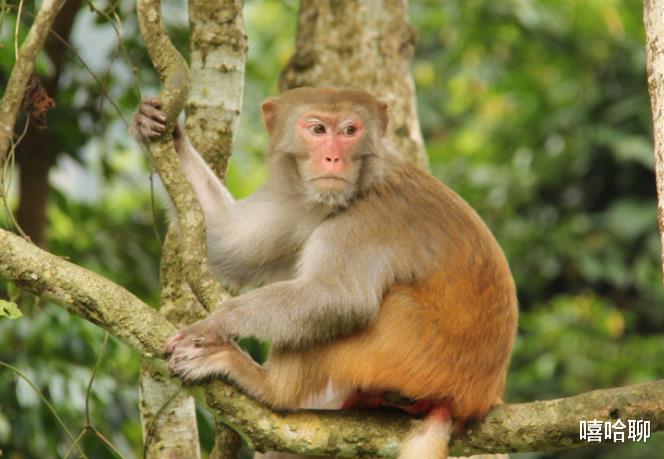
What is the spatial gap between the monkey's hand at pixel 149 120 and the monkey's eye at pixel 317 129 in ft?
2.00

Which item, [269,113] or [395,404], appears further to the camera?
[269,113]

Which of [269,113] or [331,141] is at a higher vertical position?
[269,113]

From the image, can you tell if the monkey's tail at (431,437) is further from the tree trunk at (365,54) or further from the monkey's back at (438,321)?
the tree trunk at (365,54)

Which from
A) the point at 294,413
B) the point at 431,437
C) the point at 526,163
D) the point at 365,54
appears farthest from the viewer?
the point at 526,163

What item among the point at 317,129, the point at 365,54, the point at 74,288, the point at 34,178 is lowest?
the point at 74,288

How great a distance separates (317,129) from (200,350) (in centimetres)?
122

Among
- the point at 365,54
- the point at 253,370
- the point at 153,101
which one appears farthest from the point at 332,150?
the point at 365,54

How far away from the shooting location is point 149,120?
4.77 meters

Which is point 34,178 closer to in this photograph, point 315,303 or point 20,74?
point 20,74

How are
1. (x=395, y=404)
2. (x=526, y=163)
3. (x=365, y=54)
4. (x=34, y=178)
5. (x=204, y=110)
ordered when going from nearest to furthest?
(x=395, y=404)
(x=204, y=110)
(x=365, y=54)
(x=34, y=178)
(x=526, y=163)

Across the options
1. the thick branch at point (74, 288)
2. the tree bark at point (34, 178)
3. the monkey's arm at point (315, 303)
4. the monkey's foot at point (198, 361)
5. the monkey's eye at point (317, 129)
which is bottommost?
the monkey's foot at point (198, 361)

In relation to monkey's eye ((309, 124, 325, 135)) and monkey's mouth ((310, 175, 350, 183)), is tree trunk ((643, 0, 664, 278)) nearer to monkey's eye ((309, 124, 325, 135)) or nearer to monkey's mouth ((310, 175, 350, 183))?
monkey's mouth ((310, 175, 350, 183))

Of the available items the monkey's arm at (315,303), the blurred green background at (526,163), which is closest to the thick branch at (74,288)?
the monkey's arm at (315,303)

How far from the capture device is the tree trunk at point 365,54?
7109 mm
